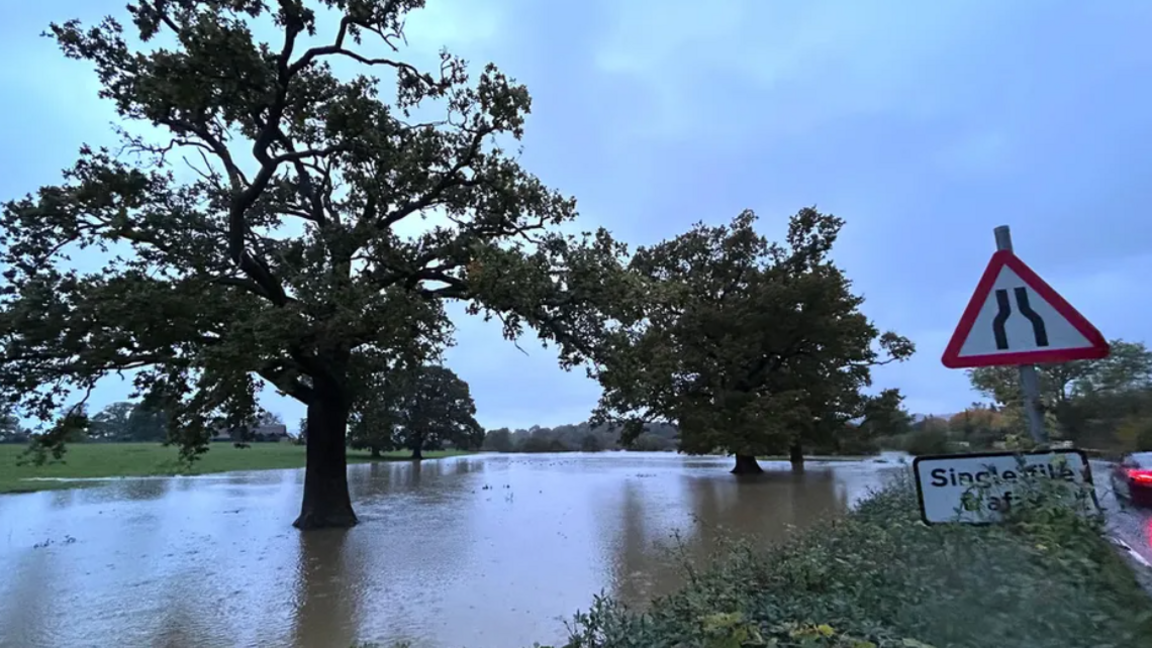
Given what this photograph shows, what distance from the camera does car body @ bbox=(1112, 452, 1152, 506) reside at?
9516 millimetres

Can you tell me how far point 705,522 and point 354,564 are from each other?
6.19 metres

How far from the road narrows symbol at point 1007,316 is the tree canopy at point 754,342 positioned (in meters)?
18.8

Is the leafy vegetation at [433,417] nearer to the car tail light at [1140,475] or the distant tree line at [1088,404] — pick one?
the car tail light at [1140,475]

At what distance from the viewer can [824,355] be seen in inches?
1050

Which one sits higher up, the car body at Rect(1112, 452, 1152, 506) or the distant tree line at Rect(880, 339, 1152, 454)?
the distant tree line at Rect(880, 339, 1152, 454)

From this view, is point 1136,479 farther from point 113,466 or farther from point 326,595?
point 113,466

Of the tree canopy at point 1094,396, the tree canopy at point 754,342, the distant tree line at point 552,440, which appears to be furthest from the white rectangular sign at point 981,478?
the distant tree line at point 552,440

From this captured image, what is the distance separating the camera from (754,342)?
25.6 m

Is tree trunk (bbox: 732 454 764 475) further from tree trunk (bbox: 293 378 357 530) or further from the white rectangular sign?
the white rectangular sign

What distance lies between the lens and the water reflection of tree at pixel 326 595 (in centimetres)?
655

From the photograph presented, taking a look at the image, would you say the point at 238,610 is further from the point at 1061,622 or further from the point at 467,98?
the point at 467,98

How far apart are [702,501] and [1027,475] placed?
15225mm

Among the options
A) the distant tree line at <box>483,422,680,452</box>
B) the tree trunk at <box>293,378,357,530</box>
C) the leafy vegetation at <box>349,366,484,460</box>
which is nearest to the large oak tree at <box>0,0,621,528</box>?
the tree trunk at <box>293,378,357,530</box>

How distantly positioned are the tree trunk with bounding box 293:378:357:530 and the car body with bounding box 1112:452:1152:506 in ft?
44.4
